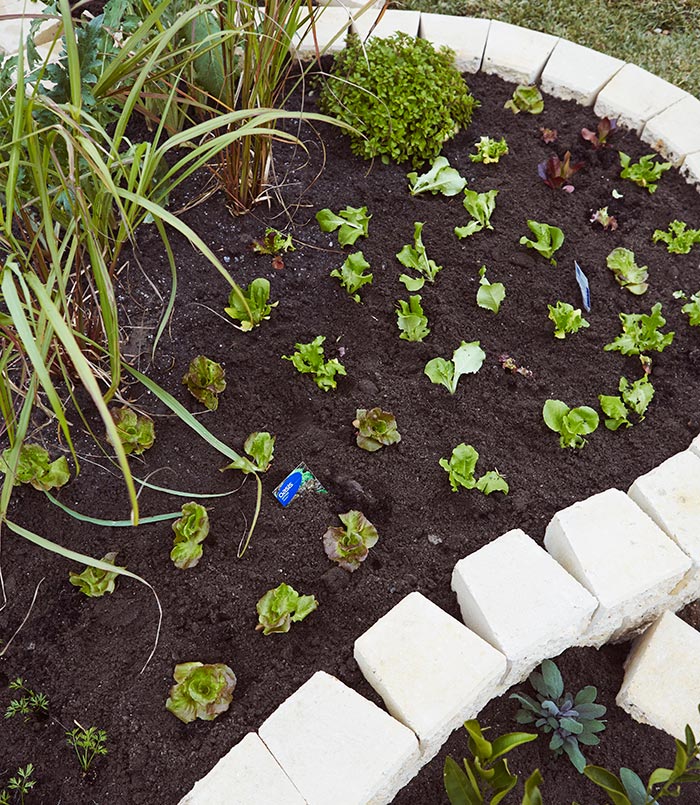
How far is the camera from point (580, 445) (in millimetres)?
1749

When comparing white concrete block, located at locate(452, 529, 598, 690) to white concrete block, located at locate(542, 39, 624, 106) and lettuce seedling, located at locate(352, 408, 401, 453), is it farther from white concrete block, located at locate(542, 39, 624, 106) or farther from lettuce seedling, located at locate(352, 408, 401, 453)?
white concrete block, located at locate(542, 39, 624, 106)

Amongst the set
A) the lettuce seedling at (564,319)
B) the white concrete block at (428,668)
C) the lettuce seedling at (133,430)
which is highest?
the lettuce seedling at (564,319)

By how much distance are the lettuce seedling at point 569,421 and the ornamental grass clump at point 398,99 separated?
2.93 ft

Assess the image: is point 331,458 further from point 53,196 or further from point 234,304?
point 53,196

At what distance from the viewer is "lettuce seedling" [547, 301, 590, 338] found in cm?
190

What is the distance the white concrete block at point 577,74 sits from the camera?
247 cm

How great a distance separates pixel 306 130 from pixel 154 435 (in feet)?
3.74

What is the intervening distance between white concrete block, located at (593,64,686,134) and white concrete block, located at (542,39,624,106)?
32 millimetres

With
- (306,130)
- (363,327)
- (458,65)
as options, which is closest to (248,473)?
(363,327)

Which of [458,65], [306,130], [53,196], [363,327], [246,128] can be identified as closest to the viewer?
[246,128]

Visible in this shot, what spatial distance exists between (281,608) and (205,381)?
0.55m

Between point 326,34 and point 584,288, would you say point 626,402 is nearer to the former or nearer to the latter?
point 584,288

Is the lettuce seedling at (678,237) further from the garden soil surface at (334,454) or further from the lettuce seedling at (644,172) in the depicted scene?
the lettuce seedling at (644,172)

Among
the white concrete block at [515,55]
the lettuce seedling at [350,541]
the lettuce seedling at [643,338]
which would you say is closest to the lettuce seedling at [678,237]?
the lettuce seedling at [643,338]
